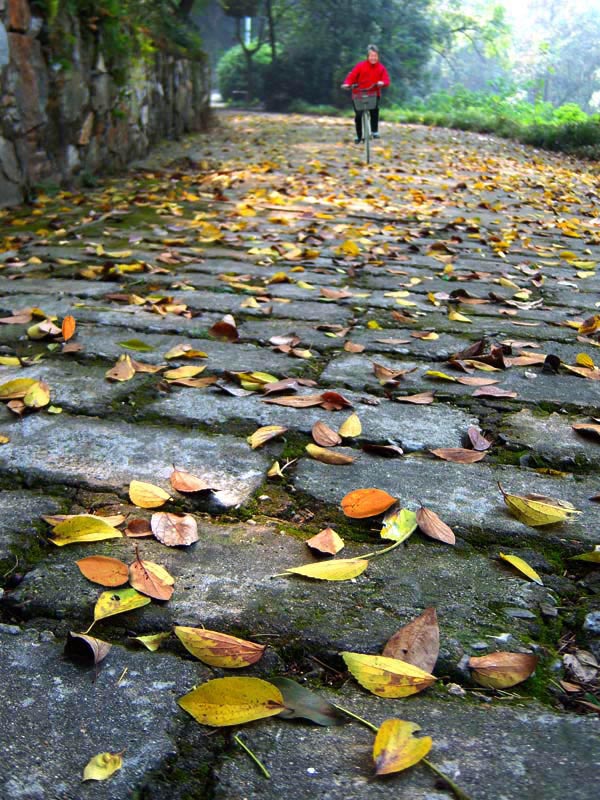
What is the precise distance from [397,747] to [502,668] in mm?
221

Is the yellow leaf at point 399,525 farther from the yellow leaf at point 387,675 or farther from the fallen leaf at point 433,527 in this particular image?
the yellow leaf at point 387,675

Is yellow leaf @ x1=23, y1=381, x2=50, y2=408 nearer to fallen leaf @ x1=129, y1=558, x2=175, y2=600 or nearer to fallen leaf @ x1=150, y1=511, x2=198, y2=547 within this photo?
fallen leaf @ x1=150, y1=511, x2=198, y2=547

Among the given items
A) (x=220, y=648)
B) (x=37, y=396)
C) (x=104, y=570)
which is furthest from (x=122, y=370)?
(x=220, y=648)

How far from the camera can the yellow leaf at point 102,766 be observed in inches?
34.1

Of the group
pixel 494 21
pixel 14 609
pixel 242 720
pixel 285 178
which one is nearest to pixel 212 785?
pixel 242 720

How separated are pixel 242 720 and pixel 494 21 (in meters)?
31.9

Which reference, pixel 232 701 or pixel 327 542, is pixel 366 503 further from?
pixel 232 701

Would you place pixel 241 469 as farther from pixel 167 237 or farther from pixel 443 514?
pixel 167 237

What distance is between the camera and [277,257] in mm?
4082

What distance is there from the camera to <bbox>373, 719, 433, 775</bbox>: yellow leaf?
888 mm

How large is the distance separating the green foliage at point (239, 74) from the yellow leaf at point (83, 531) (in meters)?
23.5

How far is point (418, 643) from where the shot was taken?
1.10 meters

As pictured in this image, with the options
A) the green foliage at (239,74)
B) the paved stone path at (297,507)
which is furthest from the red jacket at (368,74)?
the green foliage at (239,74)

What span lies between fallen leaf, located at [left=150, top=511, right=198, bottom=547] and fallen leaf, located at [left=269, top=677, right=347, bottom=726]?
0.40m
